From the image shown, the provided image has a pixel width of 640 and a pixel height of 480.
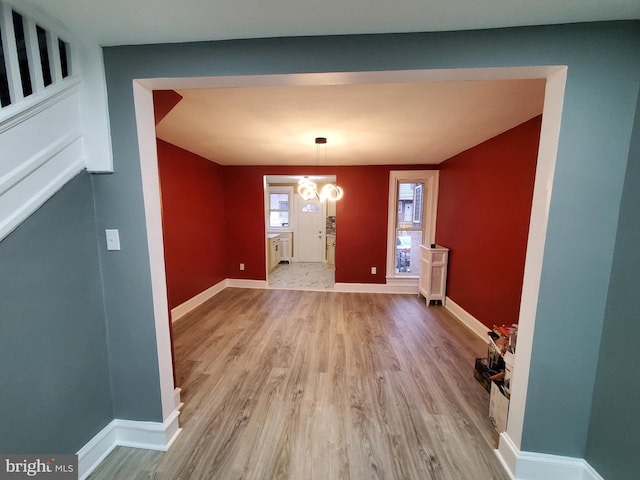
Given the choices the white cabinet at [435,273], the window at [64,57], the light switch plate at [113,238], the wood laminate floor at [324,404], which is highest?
the window at [64,57]

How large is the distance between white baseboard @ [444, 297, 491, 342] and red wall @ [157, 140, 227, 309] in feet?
11.5

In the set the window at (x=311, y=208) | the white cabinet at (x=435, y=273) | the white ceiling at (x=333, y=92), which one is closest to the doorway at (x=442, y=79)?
the white ceiling at (x=333, y=92)

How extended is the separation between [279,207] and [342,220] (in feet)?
10.3

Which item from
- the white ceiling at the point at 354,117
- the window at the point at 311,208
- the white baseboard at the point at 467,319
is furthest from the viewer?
the window at the point at 311,208

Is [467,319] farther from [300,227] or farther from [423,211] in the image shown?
[300,227]

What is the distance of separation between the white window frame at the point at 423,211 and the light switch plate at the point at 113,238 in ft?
11.8

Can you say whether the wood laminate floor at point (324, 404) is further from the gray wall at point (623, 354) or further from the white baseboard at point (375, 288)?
the white baseboard at point (375, 288)

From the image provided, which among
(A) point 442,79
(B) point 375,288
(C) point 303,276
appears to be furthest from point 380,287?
(A) point 442,79

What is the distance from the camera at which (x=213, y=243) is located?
153 inches

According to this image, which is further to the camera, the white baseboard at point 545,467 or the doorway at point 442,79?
the white baseboard at point 545,467

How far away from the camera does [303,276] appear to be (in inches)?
203

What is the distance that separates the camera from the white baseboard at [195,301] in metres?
3.01

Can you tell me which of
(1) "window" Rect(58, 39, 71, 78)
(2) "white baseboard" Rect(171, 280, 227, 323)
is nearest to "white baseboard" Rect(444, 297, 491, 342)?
(2) "white baseboard" Rect(171, 280, 227, 323)

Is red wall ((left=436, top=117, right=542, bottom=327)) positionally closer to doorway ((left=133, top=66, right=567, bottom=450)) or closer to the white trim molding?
the white trim molding
